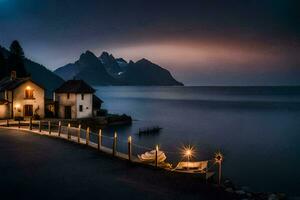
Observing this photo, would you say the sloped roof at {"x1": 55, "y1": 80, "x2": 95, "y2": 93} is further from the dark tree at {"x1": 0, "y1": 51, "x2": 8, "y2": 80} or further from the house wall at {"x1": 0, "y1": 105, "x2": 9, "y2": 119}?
the dark tree at {"x1": 0, "y1": 51, "x2": 8, "y2": 80}

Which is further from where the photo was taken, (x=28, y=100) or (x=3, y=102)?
(x=28, y=100)

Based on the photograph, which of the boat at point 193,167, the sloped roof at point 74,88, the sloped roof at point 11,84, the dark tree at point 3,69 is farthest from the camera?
the dark tree at point 3,69

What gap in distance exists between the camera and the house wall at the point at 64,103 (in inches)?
2574

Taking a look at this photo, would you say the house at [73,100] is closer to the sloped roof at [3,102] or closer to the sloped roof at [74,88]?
the sloped roof at [74,88]

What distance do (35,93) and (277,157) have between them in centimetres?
4411

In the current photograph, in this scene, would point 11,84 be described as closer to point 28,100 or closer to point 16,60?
point 28,100

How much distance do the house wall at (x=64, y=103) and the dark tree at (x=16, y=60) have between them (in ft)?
125

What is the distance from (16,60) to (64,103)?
4677cm

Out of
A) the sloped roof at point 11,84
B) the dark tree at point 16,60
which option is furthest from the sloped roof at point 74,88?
the dark tree at point 16,60

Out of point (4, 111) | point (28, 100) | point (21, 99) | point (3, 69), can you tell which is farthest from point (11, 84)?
point (3, 69)

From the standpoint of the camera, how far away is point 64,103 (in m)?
65.9

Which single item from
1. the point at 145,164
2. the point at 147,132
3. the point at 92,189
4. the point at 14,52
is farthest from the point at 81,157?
the point at 14,52

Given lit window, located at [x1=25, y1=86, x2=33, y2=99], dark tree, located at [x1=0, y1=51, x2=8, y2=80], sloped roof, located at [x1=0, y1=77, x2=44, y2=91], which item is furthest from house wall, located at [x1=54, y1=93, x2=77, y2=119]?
dark tree, located at [x1=0, y1=51, x2=8, y2=80]

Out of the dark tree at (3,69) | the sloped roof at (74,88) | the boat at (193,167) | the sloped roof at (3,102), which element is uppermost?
the dark tree at (3,69)
